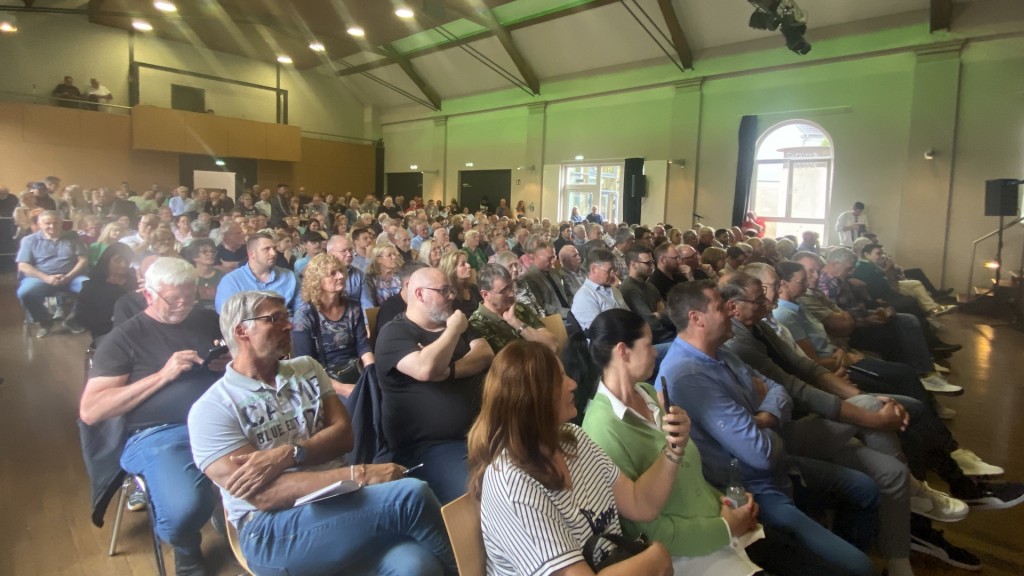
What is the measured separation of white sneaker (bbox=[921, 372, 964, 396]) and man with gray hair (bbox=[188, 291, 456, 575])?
4.15m

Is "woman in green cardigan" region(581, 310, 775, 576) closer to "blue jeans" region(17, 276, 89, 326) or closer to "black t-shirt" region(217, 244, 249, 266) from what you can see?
"black t-shirt" region(217, 244, 249, 266)

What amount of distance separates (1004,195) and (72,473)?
418 inches

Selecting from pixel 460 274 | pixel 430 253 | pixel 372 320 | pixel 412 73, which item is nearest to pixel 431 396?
pixel 372 320

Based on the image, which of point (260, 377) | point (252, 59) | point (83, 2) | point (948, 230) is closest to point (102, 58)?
point (83, 2)

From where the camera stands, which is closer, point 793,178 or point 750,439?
point 750,439

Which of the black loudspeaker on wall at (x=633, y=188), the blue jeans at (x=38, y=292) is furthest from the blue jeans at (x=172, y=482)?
the black loudspeaker on wall at (x=633, y=188)

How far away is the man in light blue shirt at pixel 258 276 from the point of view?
144 inches

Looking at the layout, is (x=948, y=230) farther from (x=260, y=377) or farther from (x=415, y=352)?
(x=260, y=377)

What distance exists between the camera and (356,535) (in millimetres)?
1624

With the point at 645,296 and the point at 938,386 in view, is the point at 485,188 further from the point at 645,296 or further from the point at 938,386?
the point at 938,386

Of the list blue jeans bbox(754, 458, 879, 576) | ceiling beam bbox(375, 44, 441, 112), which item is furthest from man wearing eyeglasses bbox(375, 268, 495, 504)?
ceiling beam bbox(375, 44, 441, 112)

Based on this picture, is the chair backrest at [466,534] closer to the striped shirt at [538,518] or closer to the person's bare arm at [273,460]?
the striped shirt at [538,518]

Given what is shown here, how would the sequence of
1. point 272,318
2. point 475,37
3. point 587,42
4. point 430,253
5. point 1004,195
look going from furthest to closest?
point 475,37 < point 587,42 < point 1004,195 < point 430,253 < point 272,318

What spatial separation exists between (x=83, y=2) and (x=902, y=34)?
1615 cm
